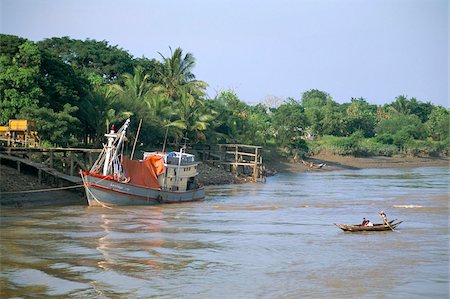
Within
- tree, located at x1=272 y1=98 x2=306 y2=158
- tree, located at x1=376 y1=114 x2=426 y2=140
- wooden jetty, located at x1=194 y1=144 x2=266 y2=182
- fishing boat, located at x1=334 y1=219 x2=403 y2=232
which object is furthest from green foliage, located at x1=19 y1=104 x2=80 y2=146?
tree, located at x1=376 y1=114 x2=426 y2=140

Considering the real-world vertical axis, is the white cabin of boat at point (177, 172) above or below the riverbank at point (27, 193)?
above

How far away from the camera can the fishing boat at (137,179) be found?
36031 millimetres

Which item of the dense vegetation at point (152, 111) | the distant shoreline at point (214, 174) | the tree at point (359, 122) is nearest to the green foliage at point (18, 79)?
the dense vegetation at point (152, 111)

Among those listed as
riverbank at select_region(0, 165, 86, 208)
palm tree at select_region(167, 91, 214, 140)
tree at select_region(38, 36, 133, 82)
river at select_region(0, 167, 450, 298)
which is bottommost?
river at select_region(0, 167, 450, 298)

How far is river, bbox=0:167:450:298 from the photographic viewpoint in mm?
19656

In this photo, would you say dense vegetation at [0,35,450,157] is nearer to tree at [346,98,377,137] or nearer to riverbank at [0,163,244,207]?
tree at [346,98,377,137]

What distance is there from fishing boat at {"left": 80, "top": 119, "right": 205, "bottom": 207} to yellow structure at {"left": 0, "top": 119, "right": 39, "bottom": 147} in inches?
199

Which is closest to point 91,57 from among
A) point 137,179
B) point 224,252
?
point 137,179

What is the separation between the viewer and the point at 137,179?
3853cm

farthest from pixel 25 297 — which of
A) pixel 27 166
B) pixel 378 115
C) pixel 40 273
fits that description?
pixel 378 115

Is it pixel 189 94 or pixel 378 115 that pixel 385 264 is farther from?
pixel 378 115

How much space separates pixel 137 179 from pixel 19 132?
26.9 feet

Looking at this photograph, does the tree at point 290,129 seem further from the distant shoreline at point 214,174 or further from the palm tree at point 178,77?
the palm tree at point 178,77

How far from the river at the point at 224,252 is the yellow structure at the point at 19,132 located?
7.02m
